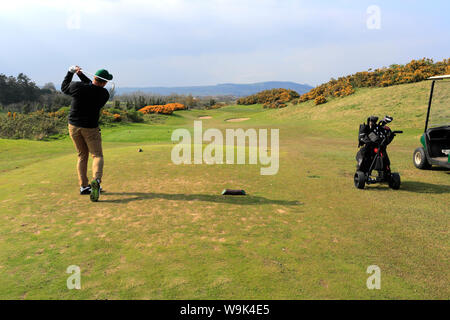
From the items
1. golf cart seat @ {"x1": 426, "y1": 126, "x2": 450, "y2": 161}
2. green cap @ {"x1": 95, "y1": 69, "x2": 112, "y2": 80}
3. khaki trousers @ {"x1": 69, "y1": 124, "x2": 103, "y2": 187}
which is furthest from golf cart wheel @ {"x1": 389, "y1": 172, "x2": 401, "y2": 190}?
green cap @ {"x1": 95, "y1": 69, "x2": 112, "y2": 80}

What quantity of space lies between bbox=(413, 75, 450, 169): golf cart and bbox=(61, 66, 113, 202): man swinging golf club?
10512mm

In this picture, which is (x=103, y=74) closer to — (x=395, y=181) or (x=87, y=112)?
(x=87, y=112)

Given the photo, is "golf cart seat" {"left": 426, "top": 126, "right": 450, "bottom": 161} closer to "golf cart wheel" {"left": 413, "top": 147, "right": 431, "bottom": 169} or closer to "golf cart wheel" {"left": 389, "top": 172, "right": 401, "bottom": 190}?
"golf cart wheel" {"left": 413, "top": 147, "right": 431, "bottom": 169}

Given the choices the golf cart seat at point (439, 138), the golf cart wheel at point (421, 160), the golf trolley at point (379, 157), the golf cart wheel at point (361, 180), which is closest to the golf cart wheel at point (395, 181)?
the golf trolley at point (379, 157)

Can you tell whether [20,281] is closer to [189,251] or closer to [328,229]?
[189,251]

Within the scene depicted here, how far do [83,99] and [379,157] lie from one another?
24.9 ft

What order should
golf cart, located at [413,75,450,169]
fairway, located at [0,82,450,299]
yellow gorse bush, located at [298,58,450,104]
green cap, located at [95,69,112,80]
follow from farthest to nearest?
yellow gorse bush, located at [298,58,450,104], golf cart, located at [413,75,450,169], green cap, located at [95,69,112,80], fairway, located at [0,82,450,299]

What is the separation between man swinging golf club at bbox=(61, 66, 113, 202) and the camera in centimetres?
688

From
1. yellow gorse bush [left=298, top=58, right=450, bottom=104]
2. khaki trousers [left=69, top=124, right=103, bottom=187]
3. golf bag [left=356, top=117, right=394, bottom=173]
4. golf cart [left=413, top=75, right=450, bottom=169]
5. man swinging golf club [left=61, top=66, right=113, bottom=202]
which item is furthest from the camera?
yellow gorse bush [left=298, top=58, right=450, bottom=104]

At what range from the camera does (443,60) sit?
4297 cm

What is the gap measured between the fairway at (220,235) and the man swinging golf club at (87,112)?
0.70 m

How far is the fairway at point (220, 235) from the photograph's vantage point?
12.1ft

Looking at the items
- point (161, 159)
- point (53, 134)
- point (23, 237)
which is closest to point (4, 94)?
point (53, 134)

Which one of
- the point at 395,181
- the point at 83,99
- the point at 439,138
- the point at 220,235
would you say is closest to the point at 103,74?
the point at 83,99
